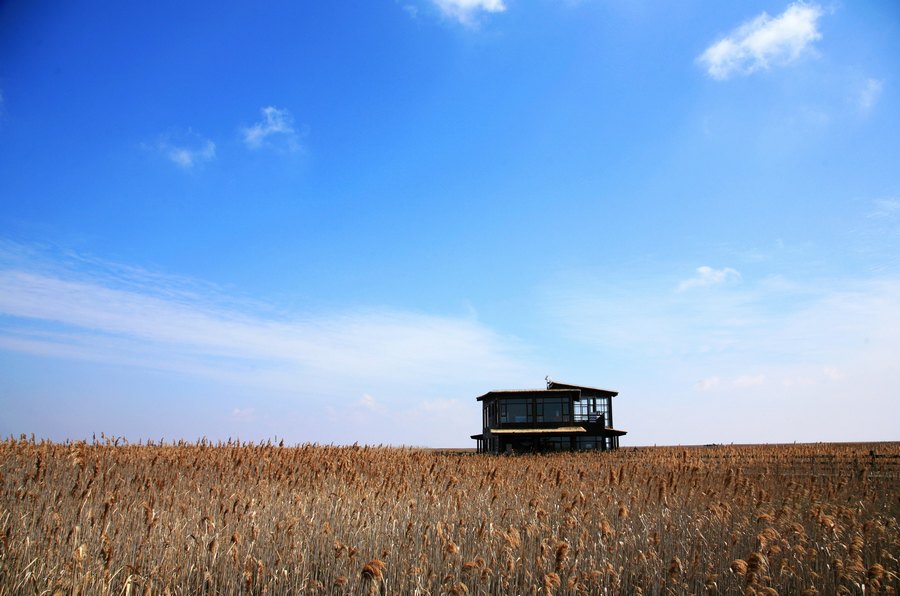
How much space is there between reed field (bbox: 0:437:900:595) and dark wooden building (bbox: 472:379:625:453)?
85.6 ft

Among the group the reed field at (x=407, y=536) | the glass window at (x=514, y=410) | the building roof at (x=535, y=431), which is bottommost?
the reed field at (x=407, y=536)

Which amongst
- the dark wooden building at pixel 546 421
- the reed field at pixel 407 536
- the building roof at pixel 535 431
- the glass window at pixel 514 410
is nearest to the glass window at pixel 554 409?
the dark wooden building at pixel 546 421

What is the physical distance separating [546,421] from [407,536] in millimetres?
33262

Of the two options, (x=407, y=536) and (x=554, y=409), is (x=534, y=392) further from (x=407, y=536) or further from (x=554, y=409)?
(x=407, y=536)

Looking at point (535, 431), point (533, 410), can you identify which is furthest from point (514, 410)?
point (535, 431)

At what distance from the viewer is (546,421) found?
129ft

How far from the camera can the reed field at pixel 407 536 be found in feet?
21.0

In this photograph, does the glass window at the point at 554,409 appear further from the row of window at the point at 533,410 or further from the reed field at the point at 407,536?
the reed field at the point at 407,536

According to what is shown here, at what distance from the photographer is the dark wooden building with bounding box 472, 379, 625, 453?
125ft

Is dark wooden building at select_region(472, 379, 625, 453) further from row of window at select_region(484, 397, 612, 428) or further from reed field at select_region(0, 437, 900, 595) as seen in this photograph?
reed field at select_region(0, 437, 900, 595)

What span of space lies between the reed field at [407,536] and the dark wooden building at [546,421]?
26100 mm

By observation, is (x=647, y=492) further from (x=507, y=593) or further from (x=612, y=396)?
(x=612, y=396)

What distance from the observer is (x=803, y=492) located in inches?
462

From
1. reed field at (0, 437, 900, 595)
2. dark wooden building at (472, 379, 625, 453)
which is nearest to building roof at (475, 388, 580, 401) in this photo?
dark wooden building at (472, 379, 625, 453)
